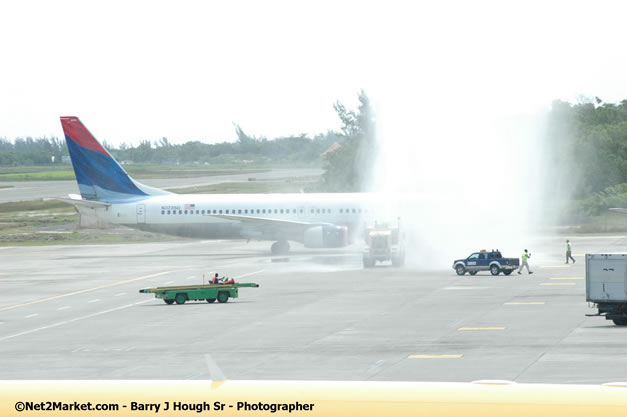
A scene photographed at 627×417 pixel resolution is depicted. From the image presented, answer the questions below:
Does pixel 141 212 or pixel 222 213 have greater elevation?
pixel 141 212

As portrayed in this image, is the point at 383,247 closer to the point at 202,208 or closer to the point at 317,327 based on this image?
the point at 202,208

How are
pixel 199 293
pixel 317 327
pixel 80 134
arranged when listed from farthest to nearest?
pixel 80 134 → pixel 199 293 → pixel 317 327

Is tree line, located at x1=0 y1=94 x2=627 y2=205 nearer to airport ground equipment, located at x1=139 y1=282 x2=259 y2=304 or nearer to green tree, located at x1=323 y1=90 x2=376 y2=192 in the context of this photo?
green tree, located at x1=323 y1=90 x2=376 y2=192

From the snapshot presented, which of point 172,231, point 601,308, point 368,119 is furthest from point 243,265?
point 368,119

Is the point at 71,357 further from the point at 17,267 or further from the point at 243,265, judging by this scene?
the point at 17,267

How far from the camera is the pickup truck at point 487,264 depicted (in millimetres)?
58750

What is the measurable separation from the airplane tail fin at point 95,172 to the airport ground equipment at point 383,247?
24.1m

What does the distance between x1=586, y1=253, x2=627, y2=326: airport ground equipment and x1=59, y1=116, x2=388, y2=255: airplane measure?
40374 millimetres

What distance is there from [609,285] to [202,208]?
48.1 meters

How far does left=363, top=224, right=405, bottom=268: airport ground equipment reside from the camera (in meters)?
65.6

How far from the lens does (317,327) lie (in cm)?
3816

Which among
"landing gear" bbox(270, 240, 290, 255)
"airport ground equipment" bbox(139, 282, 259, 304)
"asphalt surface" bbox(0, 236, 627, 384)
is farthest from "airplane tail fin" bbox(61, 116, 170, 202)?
"airport ground equipment" bbox(139, 282, 259, 304)

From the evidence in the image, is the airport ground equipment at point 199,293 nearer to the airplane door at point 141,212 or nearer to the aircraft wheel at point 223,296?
the aircraft wheel at point 223,296

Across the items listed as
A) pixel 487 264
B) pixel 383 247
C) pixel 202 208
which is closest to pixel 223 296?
pixel 487 264
